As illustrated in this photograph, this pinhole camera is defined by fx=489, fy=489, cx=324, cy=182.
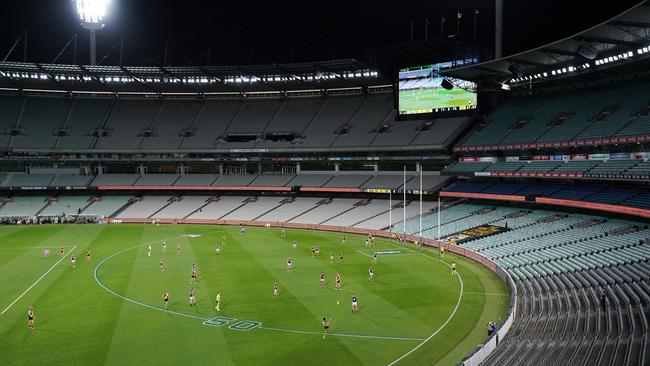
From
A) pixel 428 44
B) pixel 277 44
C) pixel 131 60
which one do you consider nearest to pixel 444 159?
pixel 428 44

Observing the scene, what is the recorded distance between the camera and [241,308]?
1227 inches

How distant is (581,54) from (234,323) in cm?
3862

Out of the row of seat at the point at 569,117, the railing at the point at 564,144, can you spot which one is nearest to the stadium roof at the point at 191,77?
the row of seat at the point at 569,117

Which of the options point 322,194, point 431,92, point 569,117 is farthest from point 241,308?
point 322,194

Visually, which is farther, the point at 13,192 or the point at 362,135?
the point at 13,192

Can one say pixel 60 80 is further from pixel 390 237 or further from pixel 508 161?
pixel 508 161

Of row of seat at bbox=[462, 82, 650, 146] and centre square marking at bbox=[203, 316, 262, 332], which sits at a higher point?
row of seat at bbox=[462, 82, 650, 146]

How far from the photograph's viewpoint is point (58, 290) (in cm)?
3588

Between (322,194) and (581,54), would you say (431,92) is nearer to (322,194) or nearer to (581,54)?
(322,194)

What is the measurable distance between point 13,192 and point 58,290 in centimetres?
6241

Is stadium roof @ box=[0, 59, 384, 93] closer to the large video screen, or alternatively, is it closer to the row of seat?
the large video screen

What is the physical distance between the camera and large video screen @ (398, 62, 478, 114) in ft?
224

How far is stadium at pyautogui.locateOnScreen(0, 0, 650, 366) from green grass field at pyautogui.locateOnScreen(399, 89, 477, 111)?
0.32m

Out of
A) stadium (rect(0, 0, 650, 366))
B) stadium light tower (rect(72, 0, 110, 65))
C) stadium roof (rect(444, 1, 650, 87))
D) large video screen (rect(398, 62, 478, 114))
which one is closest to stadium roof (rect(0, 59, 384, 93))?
stadium (rect(0, 0, 650, 366))
